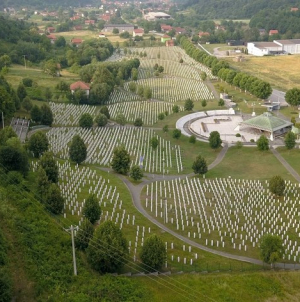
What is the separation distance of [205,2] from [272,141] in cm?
14073

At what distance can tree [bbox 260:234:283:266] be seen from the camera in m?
20.2

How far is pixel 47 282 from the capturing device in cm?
1786

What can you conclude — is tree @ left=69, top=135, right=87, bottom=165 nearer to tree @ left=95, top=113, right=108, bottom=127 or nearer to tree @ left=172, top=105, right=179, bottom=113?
tree @ left=95, top=113, right=108, bottom=127

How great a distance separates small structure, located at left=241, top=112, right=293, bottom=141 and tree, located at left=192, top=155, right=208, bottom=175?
12.2m

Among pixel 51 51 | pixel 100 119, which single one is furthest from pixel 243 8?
pixel 100 119

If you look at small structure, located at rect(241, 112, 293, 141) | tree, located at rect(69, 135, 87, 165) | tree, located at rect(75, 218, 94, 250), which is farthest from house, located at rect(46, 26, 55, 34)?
tree, located at rect(75, 218, 94, 250)

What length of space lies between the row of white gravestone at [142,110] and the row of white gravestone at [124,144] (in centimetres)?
464

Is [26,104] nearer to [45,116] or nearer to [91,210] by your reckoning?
[45,116]

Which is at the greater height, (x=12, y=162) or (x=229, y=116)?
(x=12, y=162)

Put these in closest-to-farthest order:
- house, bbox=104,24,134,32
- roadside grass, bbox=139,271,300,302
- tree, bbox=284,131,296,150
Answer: roadside grass, bbox=139,271,300,302 → tree, bbox=284,131,296,150 → house, bbox=104,24,134,32

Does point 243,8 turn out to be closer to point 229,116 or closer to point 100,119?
point 229,116

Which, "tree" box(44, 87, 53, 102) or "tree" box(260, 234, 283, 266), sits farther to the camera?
"tree" box(44, 87, 53, 102)

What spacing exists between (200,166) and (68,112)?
22.3 metres

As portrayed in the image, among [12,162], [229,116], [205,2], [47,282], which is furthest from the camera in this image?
[205,2]
